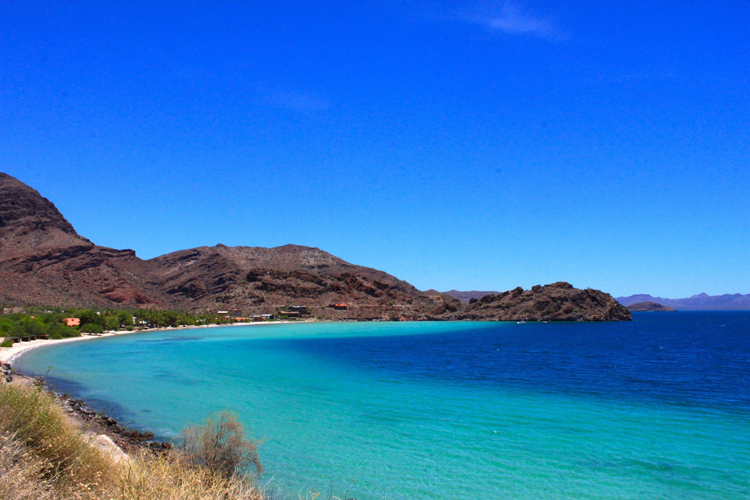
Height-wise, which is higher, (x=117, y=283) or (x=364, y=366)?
(x=117, y=283)

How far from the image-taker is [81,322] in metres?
60.9

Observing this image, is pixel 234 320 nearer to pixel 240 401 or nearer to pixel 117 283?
pixel 117 283

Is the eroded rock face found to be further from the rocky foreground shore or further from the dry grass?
the dry grass

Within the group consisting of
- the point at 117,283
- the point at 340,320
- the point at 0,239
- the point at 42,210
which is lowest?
the point at 340,320

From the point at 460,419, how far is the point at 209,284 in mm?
141182

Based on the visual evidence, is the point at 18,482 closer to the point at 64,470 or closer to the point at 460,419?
the point at 64,470

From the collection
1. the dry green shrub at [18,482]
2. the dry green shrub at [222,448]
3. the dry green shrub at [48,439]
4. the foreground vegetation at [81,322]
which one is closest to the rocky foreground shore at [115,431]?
the dry green shrub at [222,448]

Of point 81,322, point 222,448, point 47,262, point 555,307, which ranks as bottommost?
point 81,322

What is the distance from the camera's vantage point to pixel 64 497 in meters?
5.35

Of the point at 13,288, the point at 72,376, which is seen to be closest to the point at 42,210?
the point at 13,288

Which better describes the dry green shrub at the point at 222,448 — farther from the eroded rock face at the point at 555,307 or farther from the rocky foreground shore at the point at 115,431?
the eroded rock face at the point at 555,307

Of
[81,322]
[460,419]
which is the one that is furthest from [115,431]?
[81,322]

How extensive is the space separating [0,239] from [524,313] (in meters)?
131

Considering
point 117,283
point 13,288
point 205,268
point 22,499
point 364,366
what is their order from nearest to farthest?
point 22,499, point 364,366, point 13,288, point 117,283, point 205,268
